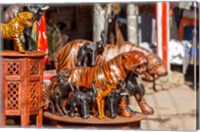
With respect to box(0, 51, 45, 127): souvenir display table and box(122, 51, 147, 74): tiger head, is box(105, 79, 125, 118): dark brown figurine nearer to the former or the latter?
box(122, 51, 147, 74): tiger head

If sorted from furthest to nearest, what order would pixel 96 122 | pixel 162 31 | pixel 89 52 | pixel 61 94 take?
1. pixel 162 31
2. pixel 89 52
3. pixel 61 94
4. pixel 96 122

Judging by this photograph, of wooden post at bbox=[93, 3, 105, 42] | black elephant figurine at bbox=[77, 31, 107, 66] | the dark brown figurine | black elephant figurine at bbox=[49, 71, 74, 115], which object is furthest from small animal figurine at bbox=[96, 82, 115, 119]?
wooden post at bbox=[93, 3, 105, 42]

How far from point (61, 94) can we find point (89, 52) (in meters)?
0.26

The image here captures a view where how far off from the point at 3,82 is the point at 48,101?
225mm

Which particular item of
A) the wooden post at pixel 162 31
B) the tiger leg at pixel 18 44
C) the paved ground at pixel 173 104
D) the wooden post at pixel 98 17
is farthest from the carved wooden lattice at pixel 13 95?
the wooden post at pixel 162 31

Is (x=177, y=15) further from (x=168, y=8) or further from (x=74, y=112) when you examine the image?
(x=74, y=112)

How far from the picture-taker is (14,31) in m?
2.20

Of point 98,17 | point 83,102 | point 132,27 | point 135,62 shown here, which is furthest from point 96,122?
point 132,27

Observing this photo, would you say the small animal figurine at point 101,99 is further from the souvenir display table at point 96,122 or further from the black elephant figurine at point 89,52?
the black elephant figurine at point 89,52

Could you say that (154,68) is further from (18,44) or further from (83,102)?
(18,44)

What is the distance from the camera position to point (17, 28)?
2.20 meters

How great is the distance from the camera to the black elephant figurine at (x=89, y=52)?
2.30 meters

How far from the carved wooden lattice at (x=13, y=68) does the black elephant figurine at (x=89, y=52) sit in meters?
0.32

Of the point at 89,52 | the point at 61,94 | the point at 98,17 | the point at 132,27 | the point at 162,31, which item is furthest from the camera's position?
the point at 162,31
